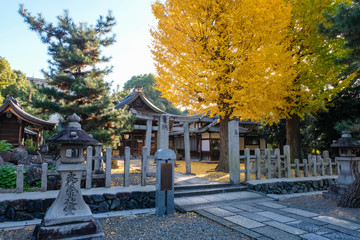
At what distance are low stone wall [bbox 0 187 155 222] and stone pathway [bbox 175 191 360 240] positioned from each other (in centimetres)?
104

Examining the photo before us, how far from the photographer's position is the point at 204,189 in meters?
7.33

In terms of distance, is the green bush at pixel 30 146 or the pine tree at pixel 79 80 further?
the green bush at pixel 30 146

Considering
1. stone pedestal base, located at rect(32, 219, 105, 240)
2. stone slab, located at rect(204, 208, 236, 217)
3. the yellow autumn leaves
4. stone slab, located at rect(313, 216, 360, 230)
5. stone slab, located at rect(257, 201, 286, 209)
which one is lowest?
stone slab, located at rect(257, 201, 286, 209)

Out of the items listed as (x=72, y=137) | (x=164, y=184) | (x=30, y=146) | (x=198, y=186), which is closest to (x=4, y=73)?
(x=30, y=146)

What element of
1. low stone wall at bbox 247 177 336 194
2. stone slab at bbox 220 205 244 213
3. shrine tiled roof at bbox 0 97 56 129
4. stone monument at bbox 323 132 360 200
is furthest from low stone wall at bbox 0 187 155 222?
shrine tiled roof at bbox 0 97 56 129

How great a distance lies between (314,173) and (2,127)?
1844cm

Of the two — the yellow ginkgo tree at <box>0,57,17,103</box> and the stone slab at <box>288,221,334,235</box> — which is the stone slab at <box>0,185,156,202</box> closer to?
the stone slab at <box>288,221,334,235</box>

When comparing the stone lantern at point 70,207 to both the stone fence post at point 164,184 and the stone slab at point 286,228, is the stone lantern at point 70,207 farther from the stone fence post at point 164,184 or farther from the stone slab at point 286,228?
the stone slab at point 286,228

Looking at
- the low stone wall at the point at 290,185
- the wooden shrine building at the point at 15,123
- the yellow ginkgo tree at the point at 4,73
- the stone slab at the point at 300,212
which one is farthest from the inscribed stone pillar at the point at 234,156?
the yellow ginkgo tree at the point at 4,73

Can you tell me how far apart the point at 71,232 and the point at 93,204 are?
1903 mm

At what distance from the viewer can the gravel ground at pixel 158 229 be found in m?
4.03

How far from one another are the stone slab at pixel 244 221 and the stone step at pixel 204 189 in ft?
6.48

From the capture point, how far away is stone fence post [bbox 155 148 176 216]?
17.7 ft

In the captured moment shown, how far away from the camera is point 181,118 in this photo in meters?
11.2
